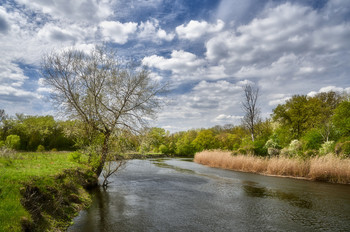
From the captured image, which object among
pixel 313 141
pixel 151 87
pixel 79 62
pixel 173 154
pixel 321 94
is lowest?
pixel 173 154

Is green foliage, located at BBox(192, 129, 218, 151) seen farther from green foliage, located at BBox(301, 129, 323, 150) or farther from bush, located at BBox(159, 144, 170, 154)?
green foliage, located at BBox(301, 129, 323, 150)

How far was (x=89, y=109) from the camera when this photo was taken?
1595 cm

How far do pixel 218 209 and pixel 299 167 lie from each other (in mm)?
13470

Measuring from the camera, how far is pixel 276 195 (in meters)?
13.6

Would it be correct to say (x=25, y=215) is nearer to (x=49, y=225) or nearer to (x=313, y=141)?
(x=49, y=225)

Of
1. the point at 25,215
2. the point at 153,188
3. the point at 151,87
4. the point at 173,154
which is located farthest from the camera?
the point at 173,154

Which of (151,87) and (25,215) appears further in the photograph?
(151,87)

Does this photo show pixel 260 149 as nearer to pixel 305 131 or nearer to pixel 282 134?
pixel 282 134

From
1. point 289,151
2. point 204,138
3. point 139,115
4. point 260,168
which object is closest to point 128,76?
point 139,115

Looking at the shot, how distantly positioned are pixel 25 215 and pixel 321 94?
1953 inches

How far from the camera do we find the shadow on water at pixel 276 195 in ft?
38.9

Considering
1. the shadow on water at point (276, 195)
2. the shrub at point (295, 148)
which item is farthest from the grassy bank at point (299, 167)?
the shadow on water at point (276, 195)

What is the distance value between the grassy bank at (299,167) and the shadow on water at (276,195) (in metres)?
6.59

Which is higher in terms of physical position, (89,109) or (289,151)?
(89,109)
